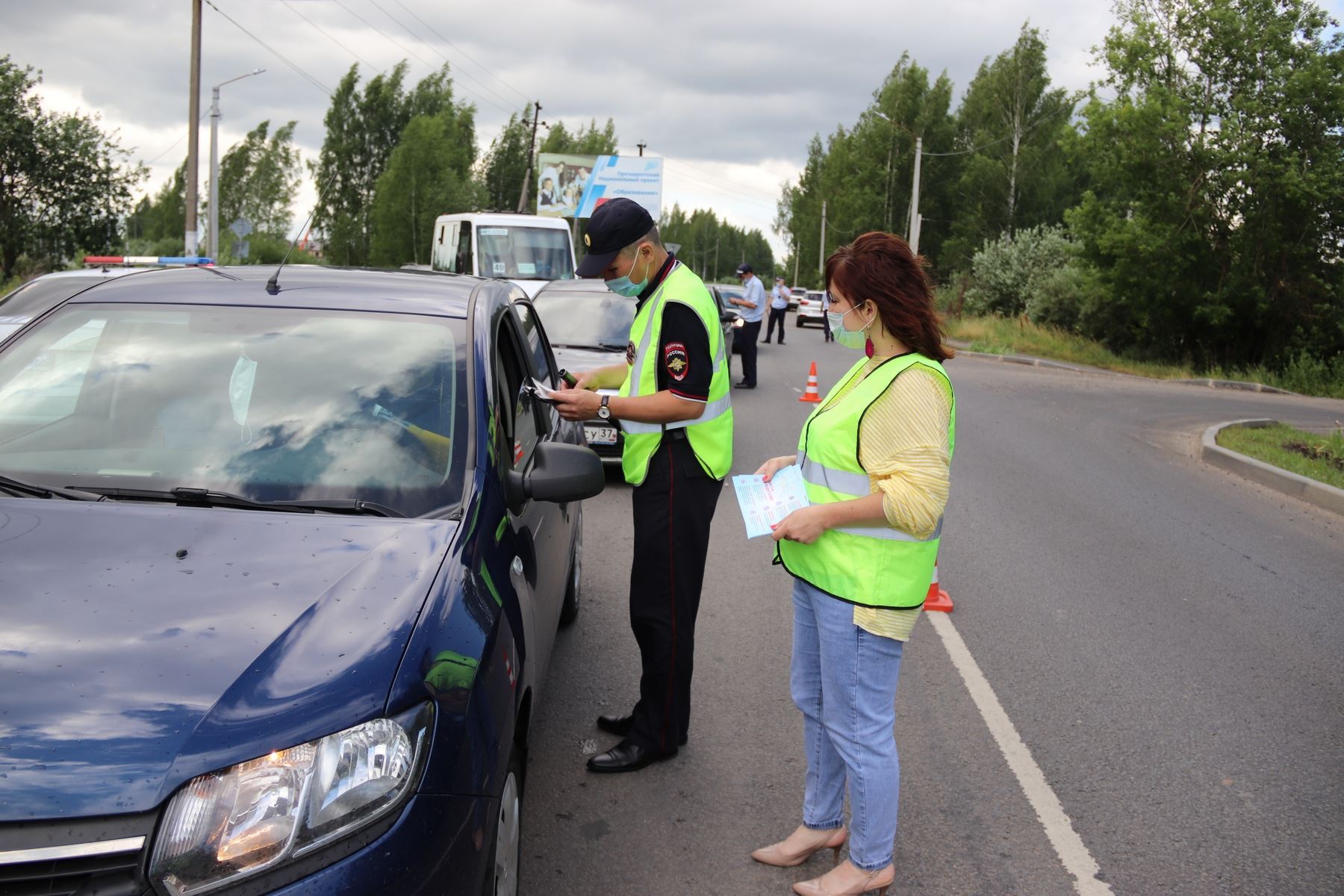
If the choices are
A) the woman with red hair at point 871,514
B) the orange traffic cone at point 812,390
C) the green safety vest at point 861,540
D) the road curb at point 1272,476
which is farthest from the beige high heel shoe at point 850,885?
the orange traffic cone at point 812,390

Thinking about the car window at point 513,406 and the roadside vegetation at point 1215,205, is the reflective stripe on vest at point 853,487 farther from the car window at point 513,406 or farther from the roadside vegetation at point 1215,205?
the roadside vegetation at point 1215,205

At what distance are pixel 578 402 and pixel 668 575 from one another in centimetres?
73

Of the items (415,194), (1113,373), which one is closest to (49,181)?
(1113,373)

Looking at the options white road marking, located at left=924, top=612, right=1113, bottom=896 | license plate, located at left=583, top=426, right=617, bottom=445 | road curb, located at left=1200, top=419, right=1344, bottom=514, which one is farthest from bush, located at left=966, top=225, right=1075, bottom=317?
white road marking, located at left=924, top=612, right=1113, bottom=896

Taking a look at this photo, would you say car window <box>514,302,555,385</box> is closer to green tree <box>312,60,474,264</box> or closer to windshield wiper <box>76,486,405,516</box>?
windshield wiper <box>76,486,405,516</box>

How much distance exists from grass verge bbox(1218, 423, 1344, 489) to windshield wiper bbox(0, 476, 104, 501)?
11587mm

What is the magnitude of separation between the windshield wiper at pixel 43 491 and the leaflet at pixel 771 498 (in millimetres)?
1800

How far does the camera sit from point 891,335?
326cm

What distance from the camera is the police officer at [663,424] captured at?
4.03 metres

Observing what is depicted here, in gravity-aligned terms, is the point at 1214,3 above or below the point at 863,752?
above

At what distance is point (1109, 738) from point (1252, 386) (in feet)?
74.8

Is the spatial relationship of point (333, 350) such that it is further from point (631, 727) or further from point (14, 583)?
point (631, 727)

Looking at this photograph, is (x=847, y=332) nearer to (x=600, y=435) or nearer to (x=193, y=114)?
(x=600, y=435)

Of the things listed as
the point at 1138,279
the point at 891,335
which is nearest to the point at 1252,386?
the point at 1138,279
